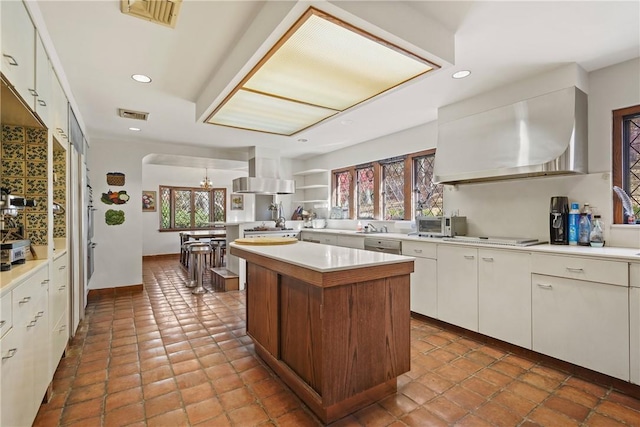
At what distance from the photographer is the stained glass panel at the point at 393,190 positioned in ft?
15.5

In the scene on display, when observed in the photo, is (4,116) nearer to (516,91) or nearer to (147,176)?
(516,91)

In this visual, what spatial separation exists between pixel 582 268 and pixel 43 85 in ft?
12.9

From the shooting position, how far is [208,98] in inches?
114

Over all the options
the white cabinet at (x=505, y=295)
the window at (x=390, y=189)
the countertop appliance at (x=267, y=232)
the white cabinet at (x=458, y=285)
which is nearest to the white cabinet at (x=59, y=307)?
the countertop appliance at (x=267, y=232)

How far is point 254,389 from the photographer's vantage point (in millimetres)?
2156

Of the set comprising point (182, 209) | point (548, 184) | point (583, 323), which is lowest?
point (583, 323)

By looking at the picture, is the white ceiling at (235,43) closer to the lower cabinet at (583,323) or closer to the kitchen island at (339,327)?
the kitchen island at (339,327)

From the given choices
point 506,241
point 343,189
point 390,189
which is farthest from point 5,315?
point 343,189

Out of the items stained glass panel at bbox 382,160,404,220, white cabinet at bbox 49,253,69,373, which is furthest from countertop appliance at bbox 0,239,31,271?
stained glass panel at bbox 382,160,404,220

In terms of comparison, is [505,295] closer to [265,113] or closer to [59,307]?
[265,113]

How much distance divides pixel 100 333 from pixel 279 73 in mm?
3111

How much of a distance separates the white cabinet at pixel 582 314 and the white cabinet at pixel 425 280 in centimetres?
94

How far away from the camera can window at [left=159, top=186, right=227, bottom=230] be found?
9.11m

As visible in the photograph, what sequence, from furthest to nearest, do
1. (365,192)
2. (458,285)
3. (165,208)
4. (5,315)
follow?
1. (165,208)
2. (365,192)
3. (458,285)
4. (5,315)
